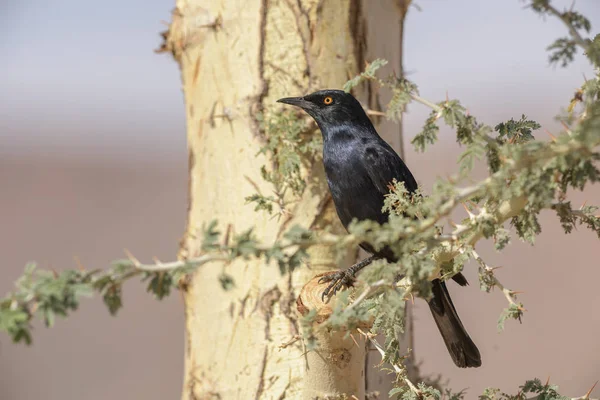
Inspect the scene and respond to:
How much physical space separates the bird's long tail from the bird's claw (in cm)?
47

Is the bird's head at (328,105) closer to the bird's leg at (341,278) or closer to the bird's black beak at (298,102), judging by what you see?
the bird's black beak at (298,102)

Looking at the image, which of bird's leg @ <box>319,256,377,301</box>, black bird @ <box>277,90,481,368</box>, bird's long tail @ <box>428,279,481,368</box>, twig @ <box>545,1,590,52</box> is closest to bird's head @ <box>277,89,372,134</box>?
black bird @ <box>277,90,481,368</box>

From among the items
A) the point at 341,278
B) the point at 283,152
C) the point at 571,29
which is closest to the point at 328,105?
the point at 283,152

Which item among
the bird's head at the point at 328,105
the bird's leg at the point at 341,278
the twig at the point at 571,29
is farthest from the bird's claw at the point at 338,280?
the twig at the point at 571,29

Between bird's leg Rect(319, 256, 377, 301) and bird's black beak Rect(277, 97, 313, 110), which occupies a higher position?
bird's black beak Rect(277, 97, 313, 110)

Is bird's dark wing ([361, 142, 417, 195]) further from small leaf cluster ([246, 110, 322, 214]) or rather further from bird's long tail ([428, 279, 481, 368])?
bird's long tail ([428, 279, 481, 368])

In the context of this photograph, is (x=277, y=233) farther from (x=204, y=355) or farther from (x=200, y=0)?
(x=200, y=0)

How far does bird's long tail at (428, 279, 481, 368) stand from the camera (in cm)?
384

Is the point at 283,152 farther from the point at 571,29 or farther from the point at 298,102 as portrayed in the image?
the point at 571,29

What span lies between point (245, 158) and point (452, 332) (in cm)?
152

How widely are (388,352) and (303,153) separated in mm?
1536

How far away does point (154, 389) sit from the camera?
11914mm

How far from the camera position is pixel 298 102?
12.9ft

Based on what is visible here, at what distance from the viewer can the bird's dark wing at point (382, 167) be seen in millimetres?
3904
